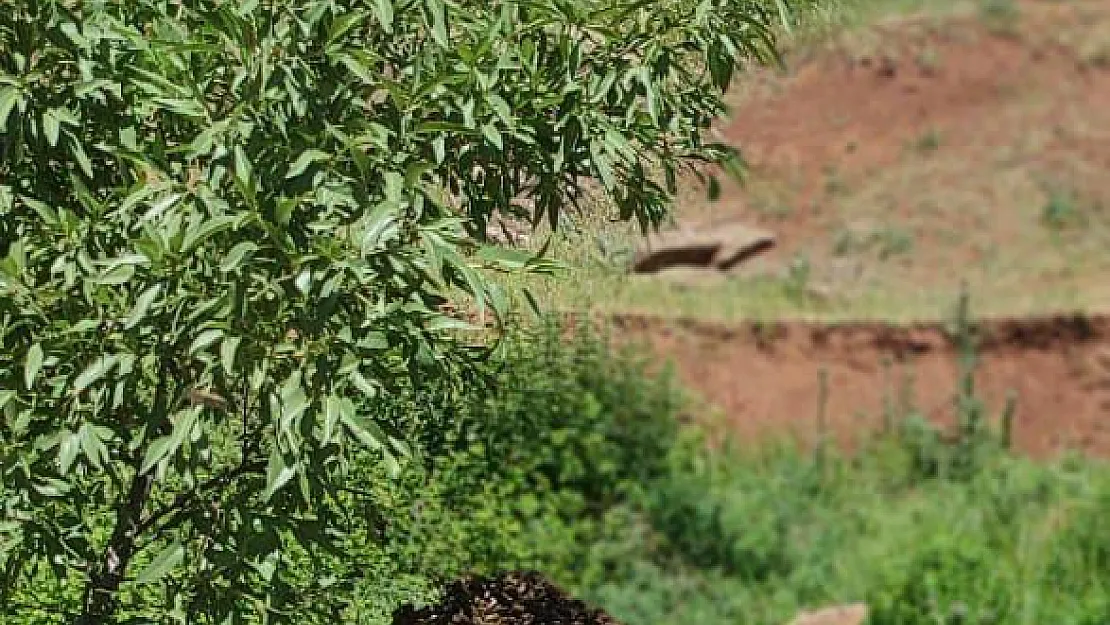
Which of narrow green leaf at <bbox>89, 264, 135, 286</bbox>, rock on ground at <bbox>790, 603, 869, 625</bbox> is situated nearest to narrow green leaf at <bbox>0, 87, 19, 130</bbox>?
narrow green leaf at <bbox>89, 264, 135, 286</bbox>

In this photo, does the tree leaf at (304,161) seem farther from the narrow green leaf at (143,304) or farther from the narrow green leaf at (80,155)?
the narrow green leaf at (80,155)

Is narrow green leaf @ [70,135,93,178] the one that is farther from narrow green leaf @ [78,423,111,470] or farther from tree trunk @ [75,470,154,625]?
tree trunk @ [75,470,154,625]

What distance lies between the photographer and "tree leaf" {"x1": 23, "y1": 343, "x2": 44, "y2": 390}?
3424 millimetres

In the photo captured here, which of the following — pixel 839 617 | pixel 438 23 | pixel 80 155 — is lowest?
pixel 839 617

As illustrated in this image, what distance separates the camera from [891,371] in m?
13.6

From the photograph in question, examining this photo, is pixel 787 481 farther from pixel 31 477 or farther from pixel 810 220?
pixel 31 477

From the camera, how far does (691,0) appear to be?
159 inches

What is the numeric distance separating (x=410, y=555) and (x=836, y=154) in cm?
1338

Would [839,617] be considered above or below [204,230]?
below

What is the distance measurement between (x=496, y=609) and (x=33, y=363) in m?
1.93

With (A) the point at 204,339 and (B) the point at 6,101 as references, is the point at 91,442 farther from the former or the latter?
(B) the point at 6,101

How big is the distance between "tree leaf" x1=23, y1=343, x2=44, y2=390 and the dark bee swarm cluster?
5.86ft

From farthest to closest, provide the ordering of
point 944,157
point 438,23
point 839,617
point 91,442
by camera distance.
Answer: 1. point 944,157
2. point 839,617
3. point 438,23
4. point 91,442

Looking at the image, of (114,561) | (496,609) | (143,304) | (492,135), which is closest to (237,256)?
(143,304)
